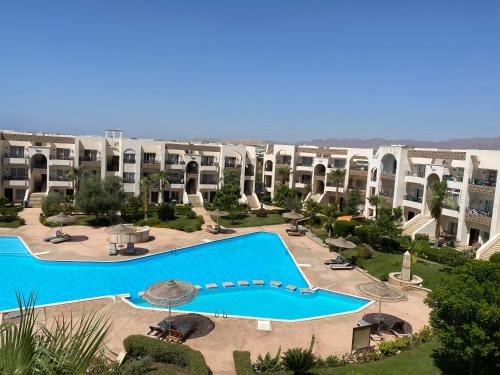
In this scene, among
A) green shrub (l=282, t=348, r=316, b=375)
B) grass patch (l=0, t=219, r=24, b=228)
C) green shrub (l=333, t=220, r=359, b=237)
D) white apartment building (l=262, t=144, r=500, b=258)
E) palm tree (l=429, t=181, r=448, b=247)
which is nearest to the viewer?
green shrub (l=282, t=348, r=316, b=375)

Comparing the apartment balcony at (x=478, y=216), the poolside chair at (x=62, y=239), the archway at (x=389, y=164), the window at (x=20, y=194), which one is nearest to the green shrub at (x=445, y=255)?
the apartment balcony at (x=478, y=216)

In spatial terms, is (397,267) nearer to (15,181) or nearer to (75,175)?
(75,175)

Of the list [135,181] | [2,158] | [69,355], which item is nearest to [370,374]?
[69,355]

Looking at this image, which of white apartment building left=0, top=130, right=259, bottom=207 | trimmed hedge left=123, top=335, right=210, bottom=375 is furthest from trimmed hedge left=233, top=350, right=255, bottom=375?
white apartment building left=0, top=130, right=259, bottom=207

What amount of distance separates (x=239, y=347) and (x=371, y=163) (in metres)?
40.9

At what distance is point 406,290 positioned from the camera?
89.1ft

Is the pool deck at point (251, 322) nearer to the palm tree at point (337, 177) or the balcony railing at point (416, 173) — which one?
the balcony railing at point (416, 173)

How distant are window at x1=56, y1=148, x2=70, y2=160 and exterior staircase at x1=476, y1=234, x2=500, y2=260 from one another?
169ft

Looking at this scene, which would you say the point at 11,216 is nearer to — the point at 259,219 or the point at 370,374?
the point at 259,219

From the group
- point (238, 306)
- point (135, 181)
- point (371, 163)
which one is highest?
point (371, 163)

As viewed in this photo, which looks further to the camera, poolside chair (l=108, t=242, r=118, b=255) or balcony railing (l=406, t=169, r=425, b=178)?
balcony railing (l=406, t=169, r=425, b=178)

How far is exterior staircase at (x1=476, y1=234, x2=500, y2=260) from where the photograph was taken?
33.3 meters

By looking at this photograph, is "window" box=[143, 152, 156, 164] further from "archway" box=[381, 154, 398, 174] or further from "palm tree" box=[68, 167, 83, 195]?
"archway" box=[381, 154, 398, 174]

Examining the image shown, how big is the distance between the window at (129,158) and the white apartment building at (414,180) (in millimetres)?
23487
